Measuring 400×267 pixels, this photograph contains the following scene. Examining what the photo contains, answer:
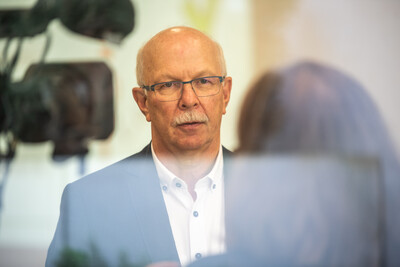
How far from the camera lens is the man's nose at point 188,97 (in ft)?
4.24

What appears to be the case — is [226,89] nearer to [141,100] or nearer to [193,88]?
[193,88]

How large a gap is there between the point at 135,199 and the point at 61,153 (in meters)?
0.30

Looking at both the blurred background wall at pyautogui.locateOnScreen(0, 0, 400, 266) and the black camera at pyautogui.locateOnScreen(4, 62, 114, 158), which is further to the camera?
the black camera at pyautogui.locateOnScreen(4, 62, 114, 158)

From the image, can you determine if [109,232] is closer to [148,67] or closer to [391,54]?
[148,67]

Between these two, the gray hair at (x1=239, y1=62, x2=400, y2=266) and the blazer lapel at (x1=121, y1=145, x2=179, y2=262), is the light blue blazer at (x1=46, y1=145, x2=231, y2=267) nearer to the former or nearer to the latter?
the blazer lapel at (x1=121, y1=145, x2=179, y2=262)

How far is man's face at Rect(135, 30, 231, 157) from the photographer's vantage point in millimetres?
1296

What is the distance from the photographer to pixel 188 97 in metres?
1.29

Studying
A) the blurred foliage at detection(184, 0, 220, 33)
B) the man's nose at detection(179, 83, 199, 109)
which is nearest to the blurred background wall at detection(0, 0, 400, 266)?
the blurred foliage at detection(184, 0, 220, 33)

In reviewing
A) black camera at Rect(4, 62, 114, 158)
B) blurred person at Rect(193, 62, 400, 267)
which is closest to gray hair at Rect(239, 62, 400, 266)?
blurred person at Rect(193, 62, 400, 267)

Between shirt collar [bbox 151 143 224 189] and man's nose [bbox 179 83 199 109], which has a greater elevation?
man's nose [bbox 179 83 199 109]

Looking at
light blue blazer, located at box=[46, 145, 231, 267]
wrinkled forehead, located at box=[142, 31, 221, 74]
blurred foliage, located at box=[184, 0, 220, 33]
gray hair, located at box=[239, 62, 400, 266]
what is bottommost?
light blue blazer, located at box=[46, 145, 231, 267]

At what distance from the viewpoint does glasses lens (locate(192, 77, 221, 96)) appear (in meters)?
1.29

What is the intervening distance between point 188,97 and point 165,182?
0.28 meters

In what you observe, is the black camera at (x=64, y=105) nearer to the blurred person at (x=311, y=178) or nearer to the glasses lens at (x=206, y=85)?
the glasses lens at (x=206, y=85)
